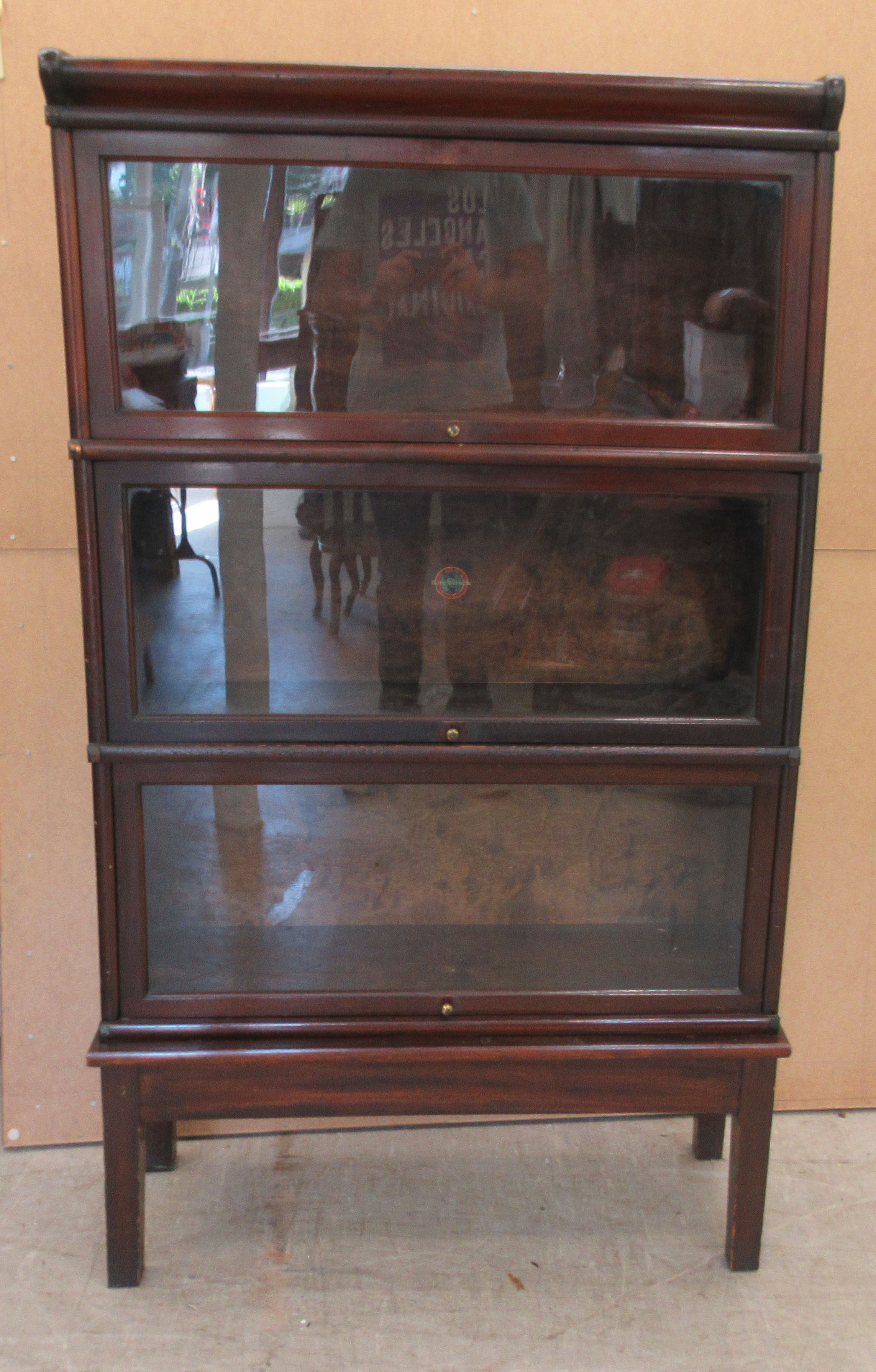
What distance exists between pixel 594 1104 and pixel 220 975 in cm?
57

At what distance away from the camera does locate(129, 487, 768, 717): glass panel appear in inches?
54.8

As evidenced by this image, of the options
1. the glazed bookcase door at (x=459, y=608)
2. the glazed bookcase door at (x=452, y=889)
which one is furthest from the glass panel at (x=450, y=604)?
the glazed bookcase door at (x=452, y=889)

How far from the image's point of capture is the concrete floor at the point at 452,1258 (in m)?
1.44

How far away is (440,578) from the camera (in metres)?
1.42

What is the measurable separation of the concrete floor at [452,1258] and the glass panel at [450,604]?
0.86m

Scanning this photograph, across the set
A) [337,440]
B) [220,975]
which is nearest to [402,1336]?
[220,975]

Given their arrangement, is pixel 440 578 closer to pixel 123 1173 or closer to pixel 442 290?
pixel 442 290

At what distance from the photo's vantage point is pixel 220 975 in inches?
58.9

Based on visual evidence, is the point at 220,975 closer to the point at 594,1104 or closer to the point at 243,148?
the point at 594,1104

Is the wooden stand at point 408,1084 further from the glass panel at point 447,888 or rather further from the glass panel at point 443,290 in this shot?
the glass panel at point 443,290

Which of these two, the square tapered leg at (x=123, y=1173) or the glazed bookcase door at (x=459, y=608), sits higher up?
the glazed bookcase door at (x=459, y=608)

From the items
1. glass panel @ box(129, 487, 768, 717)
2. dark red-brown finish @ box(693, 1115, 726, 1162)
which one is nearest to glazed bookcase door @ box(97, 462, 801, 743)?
glass panel @ box(129, 487, 768, 717)

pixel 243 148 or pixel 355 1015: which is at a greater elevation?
pixel 243 148

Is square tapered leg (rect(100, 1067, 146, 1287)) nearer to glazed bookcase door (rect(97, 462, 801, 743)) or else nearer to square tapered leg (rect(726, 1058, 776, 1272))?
glazed bookcase door (rect(97, 462, 801, 743))
